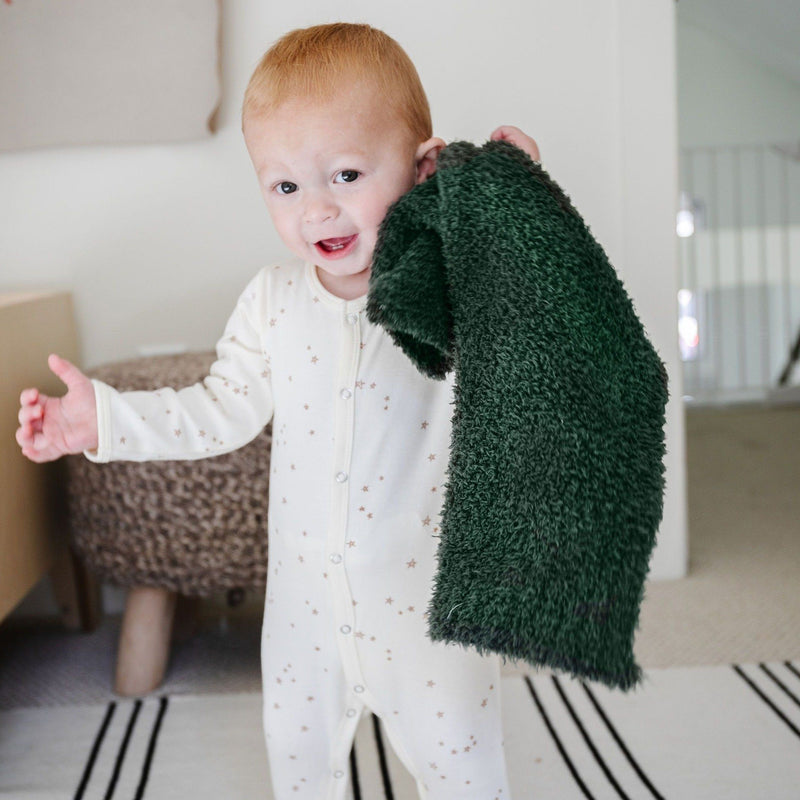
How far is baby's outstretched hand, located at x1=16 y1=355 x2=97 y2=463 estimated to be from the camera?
33.0 inches

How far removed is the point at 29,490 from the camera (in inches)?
51.9

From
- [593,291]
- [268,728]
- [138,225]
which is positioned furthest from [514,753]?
[138,225]

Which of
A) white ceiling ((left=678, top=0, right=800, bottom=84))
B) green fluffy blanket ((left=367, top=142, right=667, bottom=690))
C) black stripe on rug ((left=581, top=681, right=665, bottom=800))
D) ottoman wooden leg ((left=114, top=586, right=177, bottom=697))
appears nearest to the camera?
green fluffy blanket ((left=367, top=142, right=667, bottom=690))

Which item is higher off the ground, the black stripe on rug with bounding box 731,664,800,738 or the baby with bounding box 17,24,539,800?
the baby with bounding box 17,24,539,800

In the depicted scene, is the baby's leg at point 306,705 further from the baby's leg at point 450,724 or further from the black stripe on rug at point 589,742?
the black stripe on rug at point 589,742

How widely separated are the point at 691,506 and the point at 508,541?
1635 millimetres

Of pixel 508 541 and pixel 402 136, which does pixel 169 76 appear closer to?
pixel 402 136

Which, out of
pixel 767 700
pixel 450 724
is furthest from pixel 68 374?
pixel 767 700

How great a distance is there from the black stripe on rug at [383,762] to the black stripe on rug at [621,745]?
0.27m

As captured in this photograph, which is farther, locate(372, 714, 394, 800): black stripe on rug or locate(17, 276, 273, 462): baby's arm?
locate(372, 714, 394, 800): black stripe on rug

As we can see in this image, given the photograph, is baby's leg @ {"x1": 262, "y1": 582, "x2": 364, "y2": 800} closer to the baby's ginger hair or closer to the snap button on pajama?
the snap button on pajama

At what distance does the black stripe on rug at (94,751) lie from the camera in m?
1.11

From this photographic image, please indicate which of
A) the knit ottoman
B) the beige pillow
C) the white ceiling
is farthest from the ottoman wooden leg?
the white ceiling

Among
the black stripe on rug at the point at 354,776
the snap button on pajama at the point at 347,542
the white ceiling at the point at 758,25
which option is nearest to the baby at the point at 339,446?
the snap button on pajama at the point at 347,542
